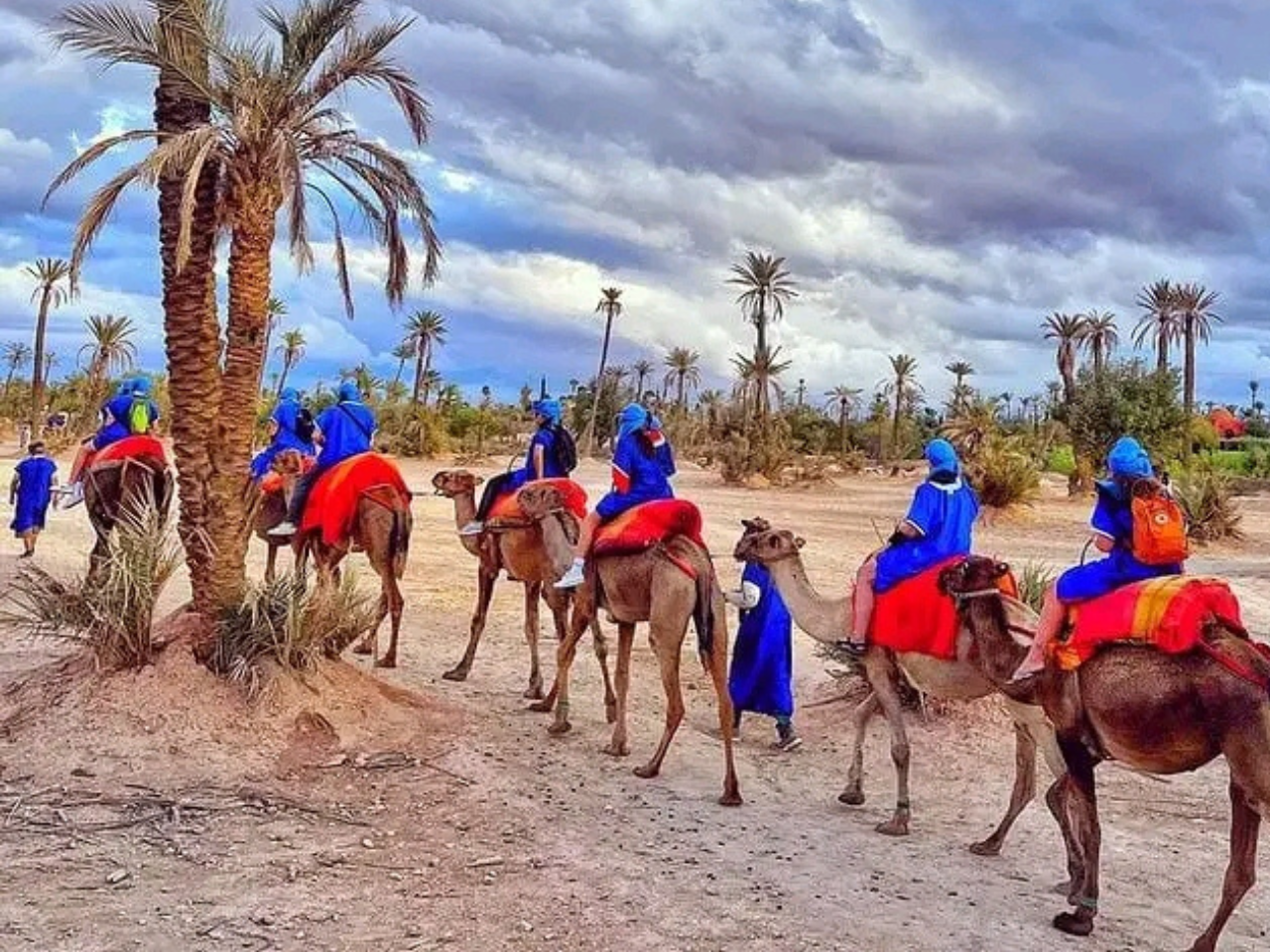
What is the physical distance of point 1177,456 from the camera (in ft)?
144

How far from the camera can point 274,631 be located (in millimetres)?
9023

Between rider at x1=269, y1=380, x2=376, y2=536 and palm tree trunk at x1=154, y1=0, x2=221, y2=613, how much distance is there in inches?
105

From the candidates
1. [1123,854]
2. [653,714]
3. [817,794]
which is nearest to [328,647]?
[653,714]

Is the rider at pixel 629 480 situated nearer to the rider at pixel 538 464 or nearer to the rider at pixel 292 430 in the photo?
the rider at pixel 538 464

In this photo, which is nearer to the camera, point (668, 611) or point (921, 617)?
point (921, 617)

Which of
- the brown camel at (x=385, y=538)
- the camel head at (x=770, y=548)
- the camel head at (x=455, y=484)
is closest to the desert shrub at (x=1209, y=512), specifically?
the camel head at (x=455, y=484)

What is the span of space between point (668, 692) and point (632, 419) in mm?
1976

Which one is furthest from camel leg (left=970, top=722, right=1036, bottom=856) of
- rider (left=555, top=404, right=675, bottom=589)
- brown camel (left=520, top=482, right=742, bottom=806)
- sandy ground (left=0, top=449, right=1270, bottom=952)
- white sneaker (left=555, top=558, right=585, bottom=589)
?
white sneaker (left=555, top=558, right=585, bottom=589)

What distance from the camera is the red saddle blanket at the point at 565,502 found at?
10961 millimetres

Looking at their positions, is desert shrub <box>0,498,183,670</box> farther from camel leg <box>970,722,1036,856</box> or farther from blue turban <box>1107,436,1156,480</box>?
blue turban <box>1107,436,1156,480</box>

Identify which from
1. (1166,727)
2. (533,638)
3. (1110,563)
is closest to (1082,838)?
(1166,727)

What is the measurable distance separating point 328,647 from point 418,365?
195 ft

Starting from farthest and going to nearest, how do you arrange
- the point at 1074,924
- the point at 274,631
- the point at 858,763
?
the point at 274,631 < the point at 858,763 < the point at 1074,924

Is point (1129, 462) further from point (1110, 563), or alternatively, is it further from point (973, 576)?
point (973, 576)
